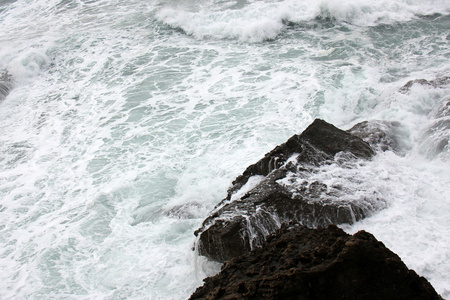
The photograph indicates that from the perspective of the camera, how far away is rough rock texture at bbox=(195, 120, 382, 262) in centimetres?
502

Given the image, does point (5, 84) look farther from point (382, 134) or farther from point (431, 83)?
point (431, 83)

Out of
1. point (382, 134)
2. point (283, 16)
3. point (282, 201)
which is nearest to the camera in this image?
point (282, 201)

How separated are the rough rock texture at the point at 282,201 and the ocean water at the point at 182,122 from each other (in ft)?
0.86

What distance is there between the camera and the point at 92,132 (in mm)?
9711

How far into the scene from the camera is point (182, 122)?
9.58 metres

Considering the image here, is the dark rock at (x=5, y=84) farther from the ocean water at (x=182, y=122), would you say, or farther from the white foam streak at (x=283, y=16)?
the white foam streak at (x=283, y=16)

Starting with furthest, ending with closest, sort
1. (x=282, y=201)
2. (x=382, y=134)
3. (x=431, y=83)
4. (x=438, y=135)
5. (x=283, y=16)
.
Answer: (x=283, y=16) < (x=431, y=83) < (x=382, y=134) < (x=438, y=135) < (x=282, y=201)

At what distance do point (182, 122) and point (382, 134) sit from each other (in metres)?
4.42

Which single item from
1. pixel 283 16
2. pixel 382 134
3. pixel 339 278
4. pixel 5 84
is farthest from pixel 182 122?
pixel 5 84

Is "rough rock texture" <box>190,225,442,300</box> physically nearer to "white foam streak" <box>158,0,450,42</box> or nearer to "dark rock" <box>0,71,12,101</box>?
"white foam streak" <box>158,0,450,42</box>

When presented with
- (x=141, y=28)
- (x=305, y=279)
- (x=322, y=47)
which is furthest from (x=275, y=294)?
(x=141, y=28)

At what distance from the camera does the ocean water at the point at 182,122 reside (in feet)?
18.2

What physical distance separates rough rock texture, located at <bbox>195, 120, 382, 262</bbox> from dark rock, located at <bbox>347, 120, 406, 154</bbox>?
2.64 ft

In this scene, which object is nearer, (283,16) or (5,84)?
(5,84)
